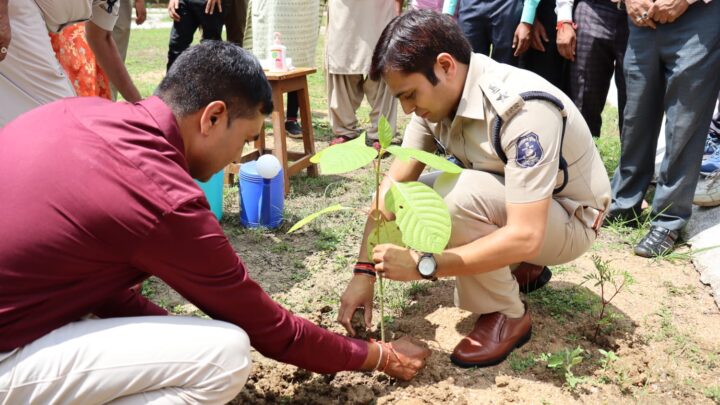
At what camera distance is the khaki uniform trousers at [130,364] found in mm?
1537

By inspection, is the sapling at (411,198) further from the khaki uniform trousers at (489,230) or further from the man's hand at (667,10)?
the man's hand at (667,10)

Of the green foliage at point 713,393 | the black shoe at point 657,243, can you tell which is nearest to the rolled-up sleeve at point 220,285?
the green foliage at point 713,393

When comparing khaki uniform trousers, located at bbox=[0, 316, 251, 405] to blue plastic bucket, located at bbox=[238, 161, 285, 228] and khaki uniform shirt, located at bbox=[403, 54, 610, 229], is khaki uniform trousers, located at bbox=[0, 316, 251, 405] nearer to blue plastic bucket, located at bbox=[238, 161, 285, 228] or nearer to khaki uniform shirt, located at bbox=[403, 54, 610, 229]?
khaki uniform shirt, located at bbox=[403, 54, 610, 229]

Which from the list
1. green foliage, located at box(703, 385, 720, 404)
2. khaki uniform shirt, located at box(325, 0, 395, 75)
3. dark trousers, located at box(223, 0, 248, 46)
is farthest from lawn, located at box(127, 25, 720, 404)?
dark trousers, located at box(223, 0, 248, 46)

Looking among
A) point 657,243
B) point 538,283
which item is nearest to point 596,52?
point 657,243

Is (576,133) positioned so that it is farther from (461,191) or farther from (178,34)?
(178,34)

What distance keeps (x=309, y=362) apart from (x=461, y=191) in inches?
31.8

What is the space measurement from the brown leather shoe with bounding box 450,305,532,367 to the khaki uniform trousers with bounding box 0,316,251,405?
91 centimetres

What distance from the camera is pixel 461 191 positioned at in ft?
7.41

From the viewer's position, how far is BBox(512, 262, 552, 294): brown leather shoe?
2.74 metres

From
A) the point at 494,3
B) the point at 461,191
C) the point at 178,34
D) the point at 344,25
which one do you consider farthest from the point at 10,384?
the point at 178,34

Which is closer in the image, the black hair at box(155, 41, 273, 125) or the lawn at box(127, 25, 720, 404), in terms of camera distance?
the black hair at box(155, 41, 273, 125)

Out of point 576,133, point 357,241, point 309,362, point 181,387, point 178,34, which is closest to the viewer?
point 181,387

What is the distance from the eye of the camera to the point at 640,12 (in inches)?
123
